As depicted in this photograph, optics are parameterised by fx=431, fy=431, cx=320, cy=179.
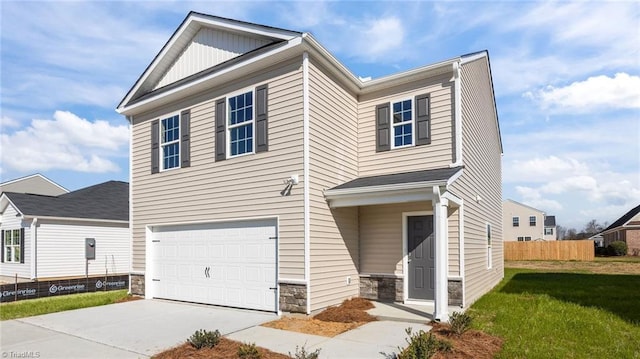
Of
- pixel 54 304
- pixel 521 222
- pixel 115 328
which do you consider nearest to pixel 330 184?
pixel 115 328

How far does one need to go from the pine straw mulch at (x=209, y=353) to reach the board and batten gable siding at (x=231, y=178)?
2575 millimetres

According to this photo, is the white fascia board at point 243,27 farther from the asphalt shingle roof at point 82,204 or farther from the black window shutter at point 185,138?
the asphalt shingle roof at point 82,204

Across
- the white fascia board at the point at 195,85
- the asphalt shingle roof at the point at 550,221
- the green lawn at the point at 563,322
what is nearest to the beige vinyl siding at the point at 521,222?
the asphalt shingle roof at the point at 550,221

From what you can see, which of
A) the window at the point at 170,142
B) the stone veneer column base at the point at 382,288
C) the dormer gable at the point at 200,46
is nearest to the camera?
the dormer gable at the point at 200,46

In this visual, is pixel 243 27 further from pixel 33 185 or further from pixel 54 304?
pixel 33 185

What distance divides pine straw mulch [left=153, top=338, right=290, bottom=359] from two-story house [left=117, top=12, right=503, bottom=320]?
96.9 inches

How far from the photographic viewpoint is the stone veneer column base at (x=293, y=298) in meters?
8.61

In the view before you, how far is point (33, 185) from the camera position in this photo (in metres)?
34.1

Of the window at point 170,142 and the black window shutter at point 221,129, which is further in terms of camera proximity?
the window at point 170,142

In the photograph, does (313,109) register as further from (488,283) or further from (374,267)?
(488,283)

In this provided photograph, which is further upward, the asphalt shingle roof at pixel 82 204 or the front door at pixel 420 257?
the asphalt shingle roof at pixel 82 204

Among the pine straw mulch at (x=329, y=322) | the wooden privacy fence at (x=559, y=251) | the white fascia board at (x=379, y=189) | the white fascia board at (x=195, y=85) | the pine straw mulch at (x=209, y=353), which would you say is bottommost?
the wooden privacy fence at (x=559, y=251)

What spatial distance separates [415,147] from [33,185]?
3456 centimetres

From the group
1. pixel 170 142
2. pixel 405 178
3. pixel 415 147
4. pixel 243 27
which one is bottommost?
pixel 405 178
